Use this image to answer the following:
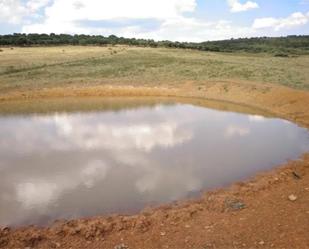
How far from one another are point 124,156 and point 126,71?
76.4 ft

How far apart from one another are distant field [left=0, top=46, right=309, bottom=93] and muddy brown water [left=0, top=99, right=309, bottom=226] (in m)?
9.03

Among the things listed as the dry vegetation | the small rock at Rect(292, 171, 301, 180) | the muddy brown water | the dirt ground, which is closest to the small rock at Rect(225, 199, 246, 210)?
the dirt ground

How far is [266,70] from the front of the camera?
35250mm

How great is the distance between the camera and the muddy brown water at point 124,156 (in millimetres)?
10664

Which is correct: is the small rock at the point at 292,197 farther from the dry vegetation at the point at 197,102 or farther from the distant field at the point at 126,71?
the distant field at the point at 126,71

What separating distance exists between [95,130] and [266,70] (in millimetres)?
21062

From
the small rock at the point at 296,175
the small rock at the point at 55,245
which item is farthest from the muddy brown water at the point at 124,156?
the small rock at the point at 296,175

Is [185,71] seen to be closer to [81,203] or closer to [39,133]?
[39,133]

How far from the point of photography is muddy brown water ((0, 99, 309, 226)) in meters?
10.7

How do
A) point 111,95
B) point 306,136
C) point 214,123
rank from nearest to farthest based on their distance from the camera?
point 306,136 → point 214,123 → point 111,95

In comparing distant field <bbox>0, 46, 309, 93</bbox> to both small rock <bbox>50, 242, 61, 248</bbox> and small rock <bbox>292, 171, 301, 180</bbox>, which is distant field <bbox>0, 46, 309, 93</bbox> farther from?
small rock <bbox>50, 242, 61, 248</bbox>

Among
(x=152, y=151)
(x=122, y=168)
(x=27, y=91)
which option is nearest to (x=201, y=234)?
(x=122, y=168)

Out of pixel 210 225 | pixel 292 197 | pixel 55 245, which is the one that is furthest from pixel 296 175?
pixel 55 245

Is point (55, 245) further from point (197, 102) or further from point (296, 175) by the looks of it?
point (197, 102)
